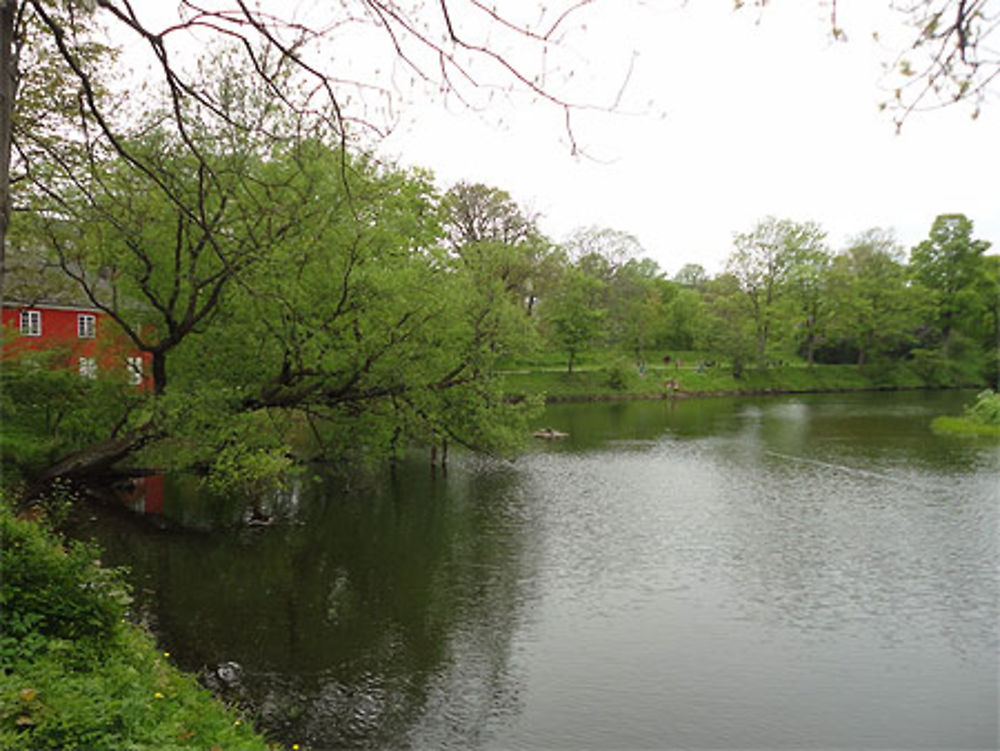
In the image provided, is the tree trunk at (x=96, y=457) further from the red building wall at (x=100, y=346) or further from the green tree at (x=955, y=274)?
the green tree at (x=955, y=274)

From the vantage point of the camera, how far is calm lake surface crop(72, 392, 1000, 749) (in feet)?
31.5

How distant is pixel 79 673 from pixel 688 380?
53556mm

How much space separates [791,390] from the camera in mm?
57844

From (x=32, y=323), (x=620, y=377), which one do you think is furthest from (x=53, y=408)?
(x=620, y=377)

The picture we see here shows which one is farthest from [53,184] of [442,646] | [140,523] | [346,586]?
[442,646]

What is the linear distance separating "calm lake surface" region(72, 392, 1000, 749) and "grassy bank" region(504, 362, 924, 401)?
92.8ft

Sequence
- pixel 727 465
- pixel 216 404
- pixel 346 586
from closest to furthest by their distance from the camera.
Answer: pixel 346 586, pixel 216 404, pixel 727 465

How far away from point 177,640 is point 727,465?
19718mm

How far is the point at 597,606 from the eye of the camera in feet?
43.6

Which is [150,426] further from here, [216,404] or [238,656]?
[238,656]

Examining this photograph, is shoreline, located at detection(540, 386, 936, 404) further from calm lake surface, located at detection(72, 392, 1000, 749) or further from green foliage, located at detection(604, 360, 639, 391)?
calm lake surface, located at detection(72, 392, 1000, 749)

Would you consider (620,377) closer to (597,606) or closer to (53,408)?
(53,408)

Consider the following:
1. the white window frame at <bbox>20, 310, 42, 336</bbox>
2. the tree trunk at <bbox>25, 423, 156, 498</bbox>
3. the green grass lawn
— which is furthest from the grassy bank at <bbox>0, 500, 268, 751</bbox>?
the green grass lawn

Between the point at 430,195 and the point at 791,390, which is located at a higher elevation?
the point at 430,195
